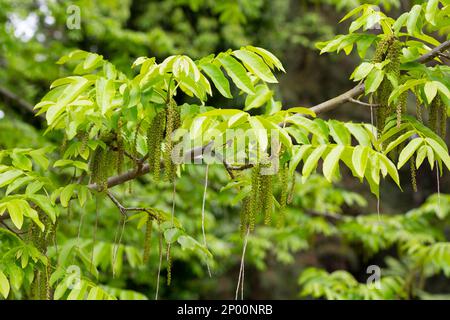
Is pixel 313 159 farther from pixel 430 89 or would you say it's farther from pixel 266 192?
pixel 430 89

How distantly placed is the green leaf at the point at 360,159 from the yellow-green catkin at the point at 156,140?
58cm

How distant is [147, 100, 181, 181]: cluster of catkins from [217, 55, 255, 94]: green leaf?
0.21 m

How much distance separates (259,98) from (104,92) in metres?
0.48

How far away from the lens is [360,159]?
1.60m

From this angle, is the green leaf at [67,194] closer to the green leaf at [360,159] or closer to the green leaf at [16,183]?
the green leaf at [16,183]

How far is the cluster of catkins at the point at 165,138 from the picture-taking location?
1.73m

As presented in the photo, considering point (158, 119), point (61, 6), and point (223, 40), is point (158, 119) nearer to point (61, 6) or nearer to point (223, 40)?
point (61, 6)

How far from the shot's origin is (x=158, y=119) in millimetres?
1768

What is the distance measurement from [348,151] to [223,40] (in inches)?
190

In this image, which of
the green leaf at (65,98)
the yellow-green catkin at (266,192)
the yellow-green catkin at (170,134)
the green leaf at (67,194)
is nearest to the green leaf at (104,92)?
the green leaf at (65,98)

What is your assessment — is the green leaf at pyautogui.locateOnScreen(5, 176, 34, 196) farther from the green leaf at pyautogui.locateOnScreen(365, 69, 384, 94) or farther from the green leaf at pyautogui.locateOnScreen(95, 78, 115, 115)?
the green leaf at pyautogui.locateOnScreen(365, 69, 384, 94)

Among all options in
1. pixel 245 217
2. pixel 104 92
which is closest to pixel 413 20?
pixel 245 217
